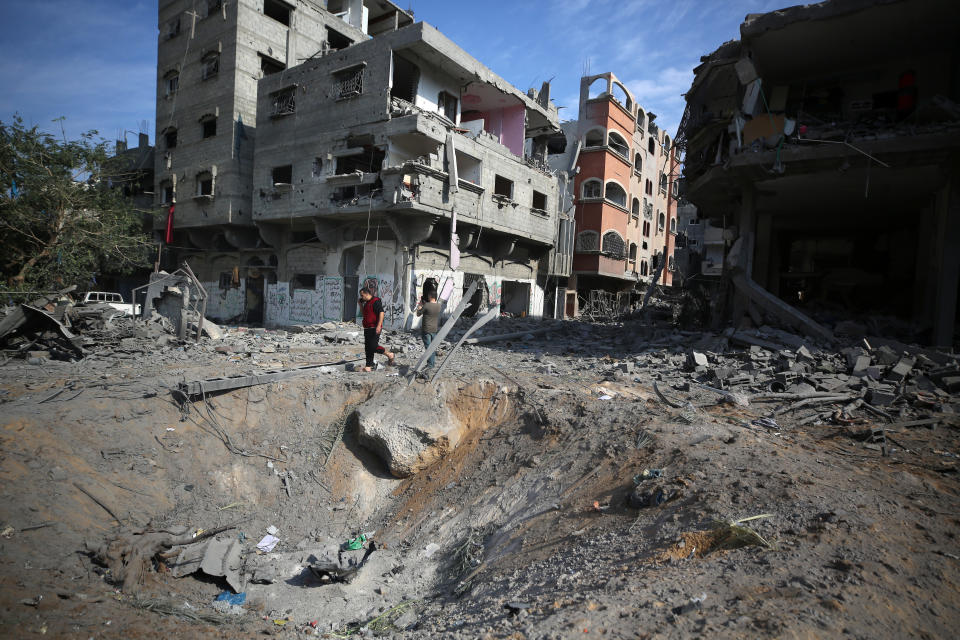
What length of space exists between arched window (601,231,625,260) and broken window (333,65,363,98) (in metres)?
15.5

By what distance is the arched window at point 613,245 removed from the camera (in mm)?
27344

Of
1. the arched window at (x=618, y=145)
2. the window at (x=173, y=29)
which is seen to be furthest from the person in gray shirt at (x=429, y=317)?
the window at (x=173, y=29)

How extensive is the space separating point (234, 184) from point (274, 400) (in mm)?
16185

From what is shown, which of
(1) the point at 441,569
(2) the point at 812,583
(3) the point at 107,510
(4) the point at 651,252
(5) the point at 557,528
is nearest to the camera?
(2) the point at 812,583

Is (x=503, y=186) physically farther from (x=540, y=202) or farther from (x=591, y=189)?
(x=591, y=189)

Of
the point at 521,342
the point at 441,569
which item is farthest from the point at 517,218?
the point at 441,569

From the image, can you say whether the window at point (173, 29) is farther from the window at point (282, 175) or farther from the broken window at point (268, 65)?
the window at point (282, 175)

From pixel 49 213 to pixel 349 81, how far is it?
12.3m

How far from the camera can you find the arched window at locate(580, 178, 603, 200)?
90.7 feet

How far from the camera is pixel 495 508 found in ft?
19.3

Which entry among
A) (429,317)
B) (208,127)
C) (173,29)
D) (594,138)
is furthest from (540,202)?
(173,29)

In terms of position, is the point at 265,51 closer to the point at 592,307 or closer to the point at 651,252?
the point at 592,307

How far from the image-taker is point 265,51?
830 inches

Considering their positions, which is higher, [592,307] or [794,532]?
[592,307]
